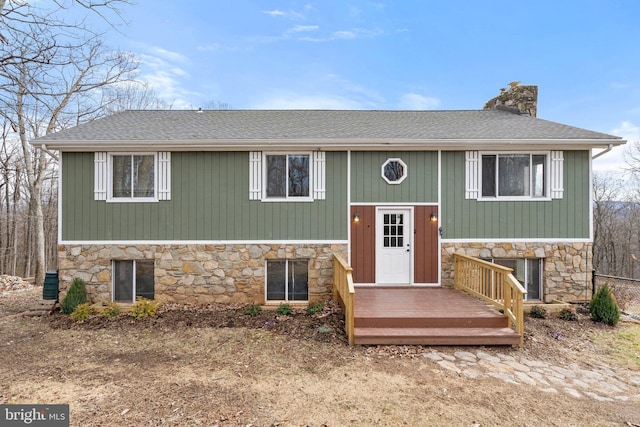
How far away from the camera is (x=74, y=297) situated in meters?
6.56

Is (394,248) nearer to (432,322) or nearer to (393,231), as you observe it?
(393,231)

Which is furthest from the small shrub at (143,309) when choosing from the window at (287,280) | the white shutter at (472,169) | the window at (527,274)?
the window at (527,274)

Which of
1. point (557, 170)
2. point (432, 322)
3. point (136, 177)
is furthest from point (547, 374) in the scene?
point (136, 177)

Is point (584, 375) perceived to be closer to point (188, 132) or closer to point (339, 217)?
point (339, 217)

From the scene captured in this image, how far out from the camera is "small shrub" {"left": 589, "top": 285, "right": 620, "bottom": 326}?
20.2 feet

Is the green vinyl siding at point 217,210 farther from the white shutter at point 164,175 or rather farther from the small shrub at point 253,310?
the small shrub at point 253,310

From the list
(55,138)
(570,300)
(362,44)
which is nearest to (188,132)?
(55,138)

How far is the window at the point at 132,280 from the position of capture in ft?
23.0

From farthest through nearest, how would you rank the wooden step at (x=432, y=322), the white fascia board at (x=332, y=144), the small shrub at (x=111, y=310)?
the white fascia board at (x=332, y=144), the small shrub at (x=111, y=310), the wooden step at (x=432, y=322)

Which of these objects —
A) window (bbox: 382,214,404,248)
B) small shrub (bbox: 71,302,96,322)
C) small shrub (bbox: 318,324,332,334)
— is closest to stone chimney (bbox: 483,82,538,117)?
window (bbox: 382,214,404,248)

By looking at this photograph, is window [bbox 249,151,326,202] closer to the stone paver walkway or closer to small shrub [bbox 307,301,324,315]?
small shrub [bbox 307,301,324,315]

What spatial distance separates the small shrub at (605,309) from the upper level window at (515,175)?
2389 mm

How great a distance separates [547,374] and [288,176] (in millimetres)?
5804

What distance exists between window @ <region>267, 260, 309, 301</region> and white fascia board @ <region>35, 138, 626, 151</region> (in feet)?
9.01
